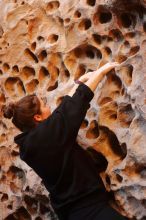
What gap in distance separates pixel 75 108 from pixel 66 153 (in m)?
0.14

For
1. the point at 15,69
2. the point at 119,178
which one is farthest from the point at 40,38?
the point at 119,178

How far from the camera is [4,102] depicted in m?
1.95

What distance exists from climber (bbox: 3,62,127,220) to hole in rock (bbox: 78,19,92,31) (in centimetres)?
24

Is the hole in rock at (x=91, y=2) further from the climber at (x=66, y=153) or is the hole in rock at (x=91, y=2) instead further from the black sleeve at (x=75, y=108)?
the black sleeve at (x=75, y=108)

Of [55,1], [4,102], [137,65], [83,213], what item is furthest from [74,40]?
[83,213]

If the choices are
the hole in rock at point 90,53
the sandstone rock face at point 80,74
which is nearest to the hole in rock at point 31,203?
the sandstone rock face at point 80,74

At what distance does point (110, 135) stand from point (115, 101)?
12 cm

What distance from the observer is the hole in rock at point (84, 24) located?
1.62 m

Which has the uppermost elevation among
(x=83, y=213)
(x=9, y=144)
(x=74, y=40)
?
(x=74, y=40)

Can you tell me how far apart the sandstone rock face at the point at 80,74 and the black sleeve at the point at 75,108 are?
0.18 metres

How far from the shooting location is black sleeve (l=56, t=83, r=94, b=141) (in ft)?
4.37

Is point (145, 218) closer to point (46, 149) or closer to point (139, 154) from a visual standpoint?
point (139, 154)

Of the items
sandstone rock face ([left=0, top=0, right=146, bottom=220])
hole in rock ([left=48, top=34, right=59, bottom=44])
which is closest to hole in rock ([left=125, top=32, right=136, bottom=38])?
sandstone rock face ([left=0, top=0, right=146, bottom=220])

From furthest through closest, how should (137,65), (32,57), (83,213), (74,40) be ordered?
1. (32,57)
2. (74,40)
3. (137,65)
4. (83,213)
